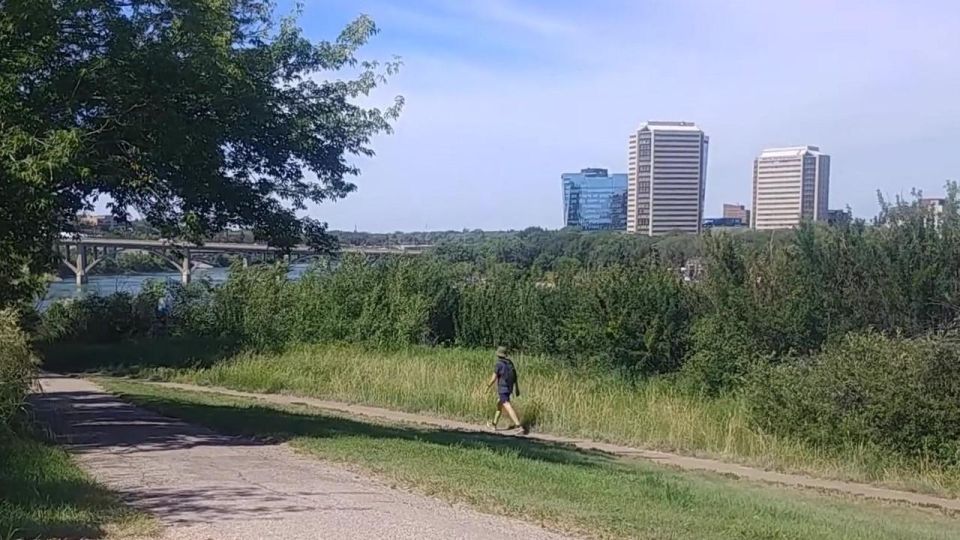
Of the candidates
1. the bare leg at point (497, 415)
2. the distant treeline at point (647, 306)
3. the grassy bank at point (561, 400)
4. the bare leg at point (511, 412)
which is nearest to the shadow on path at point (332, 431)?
the bare leg at point (511, 412)

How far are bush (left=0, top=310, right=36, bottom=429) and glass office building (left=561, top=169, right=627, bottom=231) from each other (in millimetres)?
72367

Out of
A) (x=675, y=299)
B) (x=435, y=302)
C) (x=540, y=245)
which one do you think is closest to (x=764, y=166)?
(x=540, y=245)

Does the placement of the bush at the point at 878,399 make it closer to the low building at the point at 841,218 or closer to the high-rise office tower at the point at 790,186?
the low building at the point at 841,218

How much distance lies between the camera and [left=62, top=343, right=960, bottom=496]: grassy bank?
19.5 meters

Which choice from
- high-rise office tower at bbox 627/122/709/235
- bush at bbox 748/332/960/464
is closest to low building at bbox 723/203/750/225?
high-rise office tower at bbox 627/122/709/235

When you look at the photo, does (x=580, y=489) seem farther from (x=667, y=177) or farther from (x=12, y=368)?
(x=667, y=177)

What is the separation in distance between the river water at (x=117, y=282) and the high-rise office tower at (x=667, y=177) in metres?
41.3

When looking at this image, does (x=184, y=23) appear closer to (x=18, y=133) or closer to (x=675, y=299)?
(x=18, y=133)

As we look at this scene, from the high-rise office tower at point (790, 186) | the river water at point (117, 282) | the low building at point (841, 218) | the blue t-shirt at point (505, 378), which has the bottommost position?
the blue t-shirt at point (505, 378)

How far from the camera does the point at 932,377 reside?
67.2 feet

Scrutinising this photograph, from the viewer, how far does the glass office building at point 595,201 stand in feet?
285

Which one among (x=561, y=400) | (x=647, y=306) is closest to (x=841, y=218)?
(x=647, y=306)

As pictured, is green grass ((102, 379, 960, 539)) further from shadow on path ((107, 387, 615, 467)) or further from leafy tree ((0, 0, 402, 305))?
leafy tree ((0, 0, 402, 305))

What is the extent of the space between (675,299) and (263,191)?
23.7 meters
